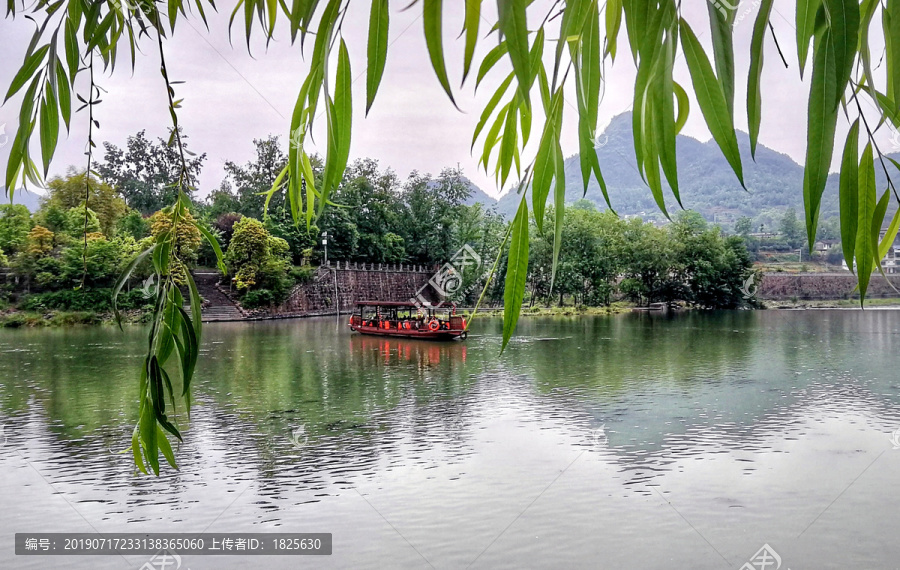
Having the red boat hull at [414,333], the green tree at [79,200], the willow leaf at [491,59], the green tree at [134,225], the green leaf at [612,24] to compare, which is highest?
the green tree at [79,200]

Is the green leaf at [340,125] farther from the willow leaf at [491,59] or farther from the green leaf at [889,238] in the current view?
the green leaf at [889,238]

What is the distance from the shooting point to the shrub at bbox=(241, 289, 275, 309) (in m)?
16.3

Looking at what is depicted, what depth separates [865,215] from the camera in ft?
1.40

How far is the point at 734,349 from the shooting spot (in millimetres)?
10133

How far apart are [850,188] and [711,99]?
0.33 feet

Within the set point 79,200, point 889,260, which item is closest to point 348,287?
point 79,200

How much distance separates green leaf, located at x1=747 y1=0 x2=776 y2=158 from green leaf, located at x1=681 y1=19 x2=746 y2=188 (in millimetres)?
10

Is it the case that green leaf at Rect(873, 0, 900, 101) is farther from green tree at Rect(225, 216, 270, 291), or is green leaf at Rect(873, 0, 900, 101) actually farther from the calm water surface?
green tree at Rect(225, 216, 270, 291)

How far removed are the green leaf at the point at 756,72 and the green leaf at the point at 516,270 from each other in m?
0.14

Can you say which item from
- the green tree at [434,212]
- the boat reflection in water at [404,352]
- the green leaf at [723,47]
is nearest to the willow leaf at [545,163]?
the green leaf at [723,47]

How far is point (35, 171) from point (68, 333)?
1280 cm

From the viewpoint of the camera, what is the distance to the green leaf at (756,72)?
0.37 m

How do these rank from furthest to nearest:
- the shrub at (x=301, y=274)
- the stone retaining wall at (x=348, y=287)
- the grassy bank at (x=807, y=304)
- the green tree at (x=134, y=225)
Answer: the grassy bank at (x=807, y=304), the stone retaining wall at (x=348, y=287), the shrub at (x=301, y=274), the green tree at (x=134, y=225)

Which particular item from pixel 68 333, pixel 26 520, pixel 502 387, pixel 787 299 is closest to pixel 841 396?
pixel 502 387
